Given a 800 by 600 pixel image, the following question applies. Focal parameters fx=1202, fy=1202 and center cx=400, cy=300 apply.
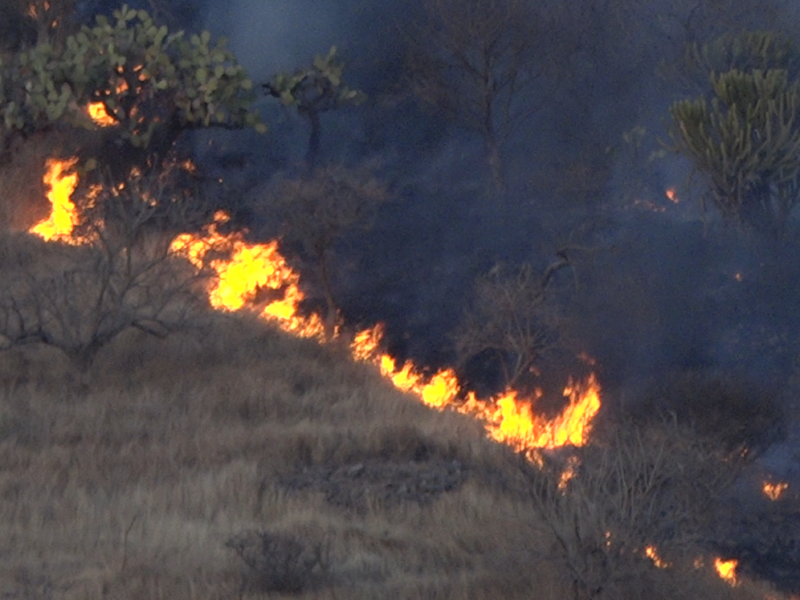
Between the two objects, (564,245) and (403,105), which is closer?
(564,245)

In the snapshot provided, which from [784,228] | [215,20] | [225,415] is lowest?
[225,415]

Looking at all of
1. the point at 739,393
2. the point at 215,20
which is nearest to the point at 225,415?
the point at 739,393

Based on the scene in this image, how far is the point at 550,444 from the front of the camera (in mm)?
18266

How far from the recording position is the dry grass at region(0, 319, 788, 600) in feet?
25.4

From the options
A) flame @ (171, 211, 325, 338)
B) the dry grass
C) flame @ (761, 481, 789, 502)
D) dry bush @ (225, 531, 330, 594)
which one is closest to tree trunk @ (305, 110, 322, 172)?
flame @ (171, 211, 325, 338)

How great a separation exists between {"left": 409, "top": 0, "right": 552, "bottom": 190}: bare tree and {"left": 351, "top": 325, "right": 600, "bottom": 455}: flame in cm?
574

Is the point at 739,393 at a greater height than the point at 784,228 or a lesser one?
lesser

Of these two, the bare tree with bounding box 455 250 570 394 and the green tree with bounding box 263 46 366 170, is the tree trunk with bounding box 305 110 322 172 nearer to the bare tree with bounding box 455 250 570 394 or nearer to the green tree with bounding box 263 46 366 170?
the green tree with bounding box 263 46 366 170

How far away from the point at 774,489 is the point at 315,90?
14.3 m

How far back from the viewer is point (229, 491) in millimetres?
10156

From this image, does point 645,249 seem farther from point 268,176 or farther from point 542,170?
point 268,176

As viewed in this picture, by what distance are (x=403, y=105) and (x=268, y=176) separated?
4035 mm

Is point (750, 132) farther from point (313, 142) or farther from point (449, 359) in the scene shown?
point (313, 142)

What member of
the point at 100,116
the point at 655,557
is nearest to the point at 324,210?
the point at 100,116
